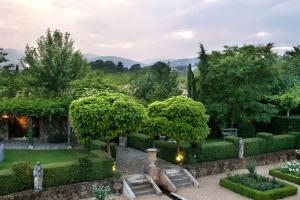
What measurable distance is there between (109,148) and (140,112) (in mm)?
3259

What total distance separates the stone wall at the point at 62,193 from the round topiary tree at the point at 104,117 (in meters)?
2.66

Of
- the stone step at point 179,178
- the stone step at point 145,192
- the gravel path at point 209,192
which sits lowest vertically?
the gravel path at point 209,192

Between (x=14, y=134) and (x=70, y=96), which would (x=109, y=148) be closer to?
(x=70, y=96)

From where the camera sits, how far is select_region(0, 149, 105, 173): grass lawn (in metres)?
22.1

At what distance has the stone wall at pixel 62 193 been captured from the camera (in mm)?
15977

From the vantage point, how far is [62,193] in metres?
17.0

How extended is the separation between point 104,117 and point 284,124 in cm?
1876

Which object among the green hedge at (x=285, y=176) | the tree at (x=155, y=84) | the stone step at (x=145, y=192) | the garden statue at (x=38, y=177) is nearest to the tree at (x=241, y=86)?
the tree at (x=155, y=84)

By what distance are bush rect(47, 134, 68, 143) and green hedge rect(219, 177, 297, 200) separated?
48.8 ft

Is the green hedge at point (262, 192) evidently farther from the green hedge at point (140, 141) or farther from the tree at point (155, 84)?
the tree at point (155, 84)

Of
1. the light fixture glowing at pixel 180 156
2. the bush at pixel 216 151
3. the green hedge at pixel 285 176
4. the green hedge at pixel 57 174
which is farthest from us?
the bush at pixel 216 151

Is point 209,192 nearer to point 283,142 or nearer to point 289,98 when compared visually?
point 283,142

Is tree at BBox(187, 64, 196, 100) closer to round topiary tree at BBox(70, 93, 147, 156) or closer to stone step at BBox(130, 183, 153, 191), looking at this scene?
round topiary tree at BBox(70, 93, 147, 156)

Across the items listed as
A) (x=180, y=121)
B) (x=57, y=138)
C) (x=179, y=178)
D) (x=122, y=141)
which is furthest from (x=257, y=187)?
(x=57, y=138)
